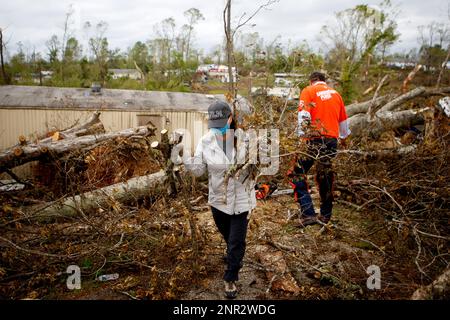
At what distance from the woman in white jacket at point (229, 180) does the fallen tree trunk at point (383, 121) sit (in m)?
4.47

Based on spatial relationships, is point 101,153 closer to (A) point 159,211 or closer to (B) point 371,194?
Answer: (A) point 159,211

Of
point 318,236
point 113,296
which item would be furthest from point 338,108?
point 113,296

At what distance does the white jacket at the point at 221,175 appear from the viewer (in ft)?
10.0

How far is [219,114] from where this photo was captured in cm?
313

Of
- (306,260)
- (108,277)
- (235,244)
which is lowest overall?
(108,277)

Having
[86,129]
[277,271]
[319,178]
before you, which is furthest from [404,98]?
[86,129]

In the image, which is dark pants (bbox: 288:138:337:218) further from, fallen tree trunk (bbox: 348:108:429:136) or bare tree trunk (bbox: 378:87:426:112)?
bare tree trunk (bbox: 378:87:426:112)

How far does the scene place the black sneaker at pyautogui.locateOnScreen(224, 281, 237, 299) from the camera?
10.2ft

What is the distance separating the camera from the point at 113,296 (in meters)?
3.23

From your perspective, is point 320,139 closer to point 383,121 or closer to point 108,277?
point 108,277

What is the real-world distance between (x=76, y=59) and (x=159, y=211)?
36.0 metres

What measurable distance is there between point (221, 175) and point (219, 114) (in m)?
0.58
